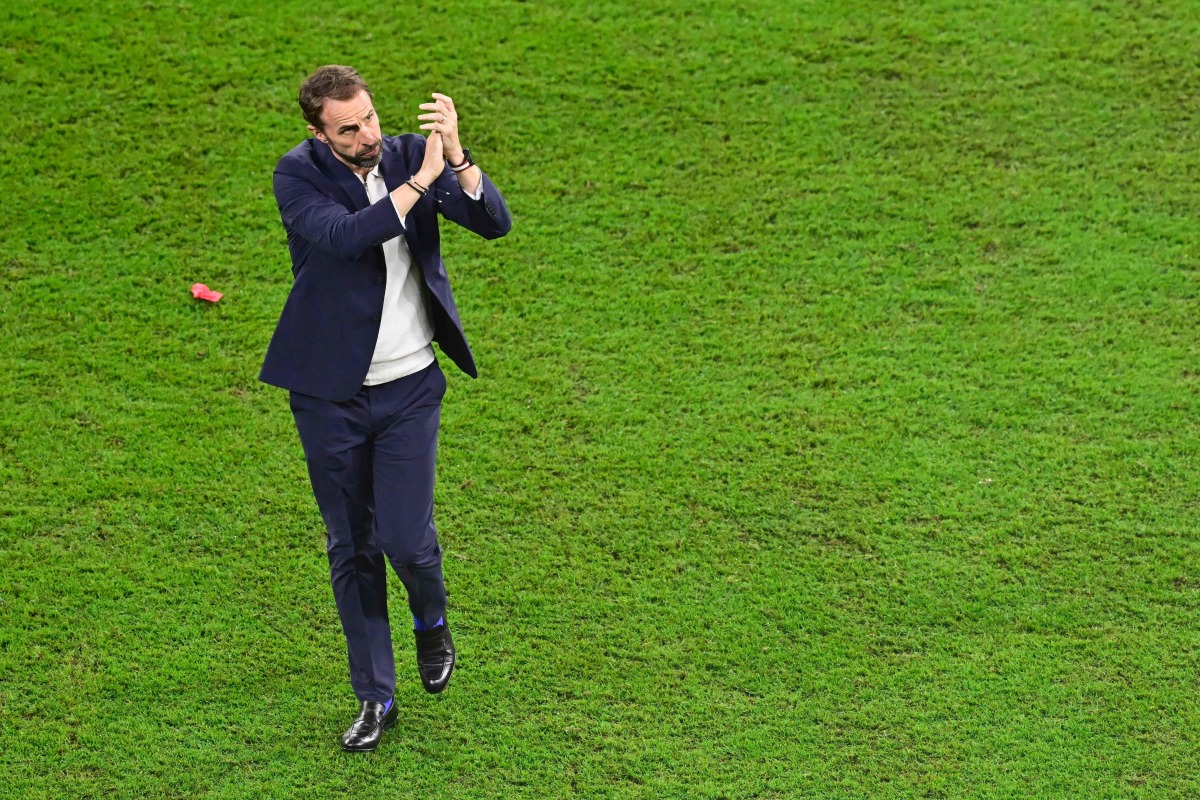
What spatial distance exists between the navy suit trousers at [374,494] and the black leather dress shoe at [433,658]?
129 mm

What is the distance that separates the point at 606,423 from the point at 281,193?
2.08 meters

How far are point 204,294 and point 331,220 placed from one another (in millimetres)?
2556

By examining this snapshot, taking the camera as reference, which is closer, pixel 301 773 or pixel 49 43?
pixel 301 773

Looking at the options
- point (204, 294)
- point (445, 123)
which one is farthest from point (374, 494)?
point (204, 294)

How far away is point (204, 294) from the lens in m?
6.06

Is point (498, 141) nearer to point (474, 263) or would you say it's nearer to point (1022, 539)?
point (474, 263)

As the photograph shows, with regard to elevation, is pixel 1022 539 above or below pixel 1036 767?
above

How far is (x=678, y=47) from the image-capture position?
7.36m

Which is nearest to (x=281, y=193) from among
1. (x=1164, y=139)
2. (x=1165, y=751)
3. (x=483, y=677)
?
(x=483, y=677)

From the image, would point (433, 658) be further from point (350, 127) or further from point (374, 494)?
point (350, 127)

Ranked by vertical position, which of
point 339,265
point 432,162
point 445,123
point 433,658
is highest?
point 445,123

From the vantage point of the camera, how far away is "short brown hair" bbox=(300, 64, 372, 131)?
370cm

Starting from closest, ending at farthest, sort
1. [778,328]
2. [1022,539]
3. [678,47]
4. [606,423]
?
[1022,539] < [606,423] < [778,328] < [678,47]

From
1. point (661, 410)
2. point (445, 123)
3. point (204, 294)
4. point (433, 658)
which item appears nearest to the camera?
point (445, 123)
